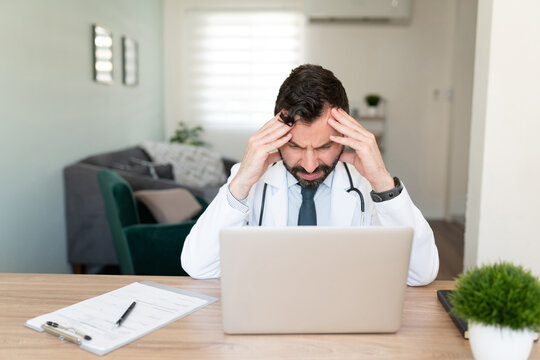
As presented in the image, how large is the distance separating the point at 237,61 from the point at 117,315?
5212 mm

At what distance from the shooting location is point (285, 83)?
1566mm

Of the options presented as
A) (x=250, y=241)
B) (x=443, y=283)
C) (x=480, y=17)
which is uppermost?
(x=480, y=17)

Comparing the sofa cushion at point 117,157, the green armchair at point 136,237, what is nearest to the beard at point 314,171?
the green armchair at point 136,237

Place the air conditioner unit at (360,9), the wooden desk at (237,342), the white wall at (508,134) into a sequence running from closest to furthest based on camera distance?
1. the wooden desk at (237,342)
2. the white wall at (508,134)
3. the air conditioner unit at (360,9)

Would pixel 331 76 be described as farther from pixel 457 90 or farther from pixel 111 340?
pixel 457 90

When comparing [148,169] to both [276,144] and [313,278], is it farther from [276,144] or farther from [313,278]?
[313,278]

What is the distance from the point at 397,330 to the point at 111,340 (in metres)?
0.56

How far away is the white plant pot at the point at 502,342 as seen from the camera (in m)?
0.80

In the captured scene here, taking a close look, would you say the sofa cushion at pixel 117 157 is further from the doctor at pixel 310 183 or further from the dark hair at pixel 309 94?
the dark hair at pixel 309 94

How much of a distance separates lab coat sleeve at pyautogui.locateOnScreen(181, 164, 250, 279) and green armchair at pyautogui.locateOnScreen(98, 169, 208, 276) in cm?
108

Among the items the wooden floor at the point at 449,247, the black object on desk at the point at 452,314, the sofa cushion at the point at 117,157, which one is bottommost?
the wooden floor at the point at 449,247

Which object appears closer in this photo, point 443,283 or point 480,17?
point 443,283

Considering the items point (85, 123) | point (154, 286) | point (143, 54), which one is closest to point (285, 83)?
point (154, 286)

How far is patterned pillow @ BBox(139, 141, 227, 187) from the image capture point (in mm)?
4816
